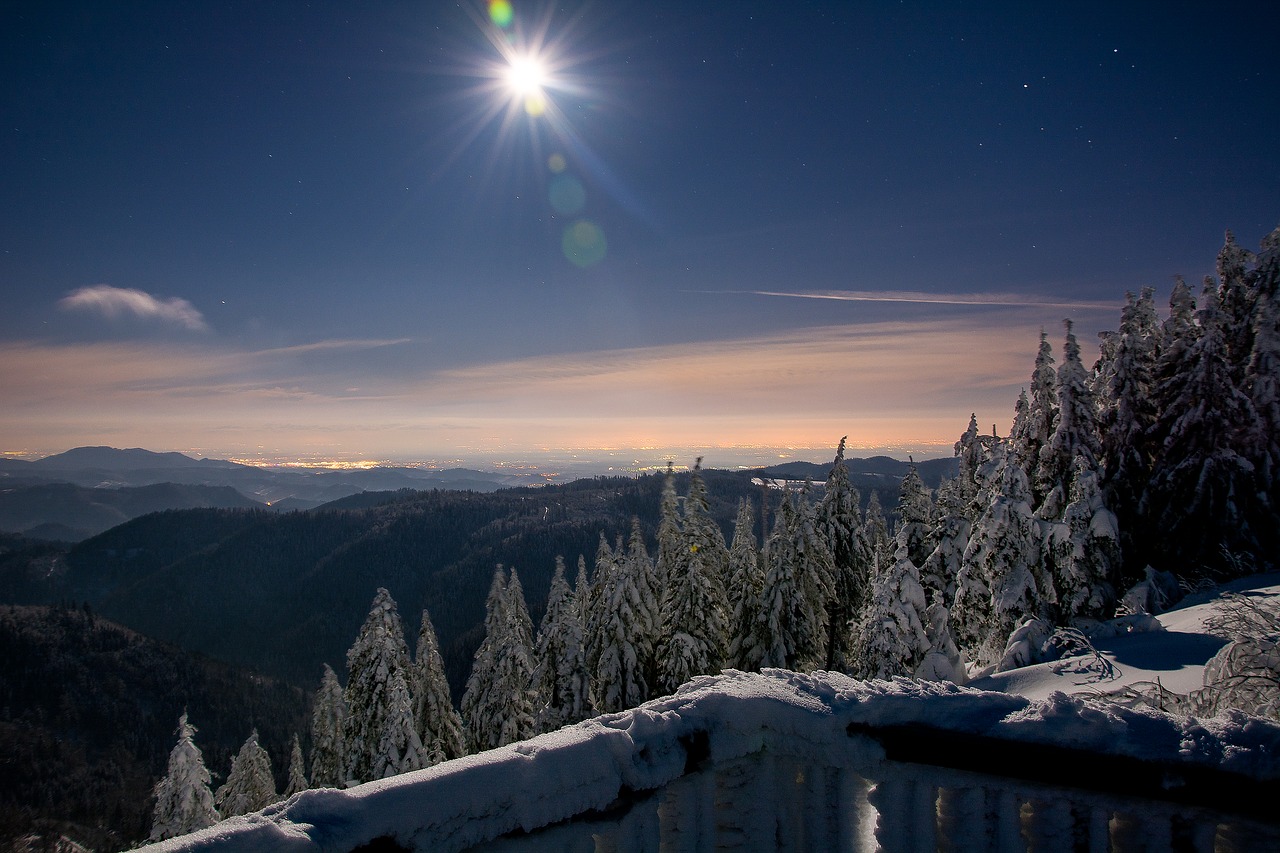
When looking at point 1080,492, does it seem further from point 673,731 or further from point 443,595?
point 443,595

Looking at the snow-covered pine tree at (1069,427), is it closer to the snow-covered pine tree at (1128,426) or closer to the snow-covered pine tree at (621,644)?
the snow-covered pine tree at (1128,426)

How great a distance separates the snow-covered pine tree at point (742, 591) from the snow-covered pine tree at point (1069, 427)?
10.1 metres

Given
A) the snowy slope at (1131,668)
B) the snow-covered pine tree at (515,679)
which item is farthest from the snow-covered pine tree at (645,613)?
the snowy slope at (1131,668)

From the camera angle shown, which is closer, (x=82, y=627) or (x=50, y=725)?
(x=50, y=725)

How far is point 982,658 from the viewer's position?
14.6 m

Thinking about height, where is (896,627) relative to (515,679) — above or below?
above

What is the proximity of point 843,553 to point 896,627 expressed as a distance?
10368mm

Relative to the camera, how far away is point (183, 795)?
22.8 meters

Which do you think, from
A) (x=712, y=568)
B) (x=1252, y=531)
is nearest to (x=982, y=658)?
(x=1252, y=531)

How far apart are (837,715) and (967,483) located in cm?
2406

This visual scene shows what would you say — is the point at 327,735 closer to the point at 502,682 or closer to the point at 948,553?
the point at 502,682

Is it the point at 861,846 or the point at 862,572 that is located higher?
the point at 861,846

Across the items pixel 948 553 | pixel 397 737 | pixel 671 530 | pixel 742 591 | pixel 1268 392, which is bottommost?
pixel 397 737

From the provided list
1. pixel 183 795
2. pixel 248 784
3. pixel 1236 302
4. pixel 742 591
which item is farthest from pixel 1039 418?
pixel 248 784
